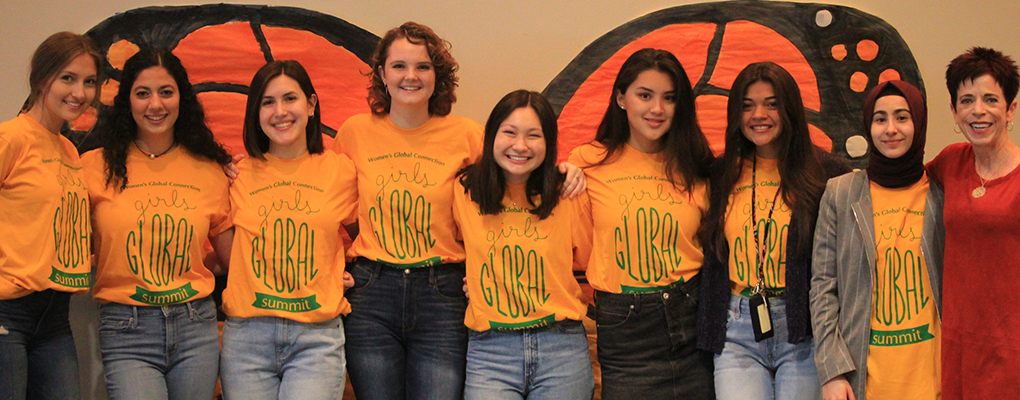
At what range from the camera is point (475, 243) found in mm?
2410

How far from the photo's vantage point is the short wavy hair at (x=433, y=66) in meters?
2.57

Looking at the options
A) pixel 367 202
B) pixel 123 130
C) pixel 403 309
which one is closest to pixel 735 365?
pixel 403 309

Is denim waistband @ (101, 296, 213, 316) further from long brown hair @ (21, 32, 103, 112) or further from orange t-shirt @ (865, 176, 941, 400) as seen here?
orange t-shirt @ (865, 176, 941, 400)

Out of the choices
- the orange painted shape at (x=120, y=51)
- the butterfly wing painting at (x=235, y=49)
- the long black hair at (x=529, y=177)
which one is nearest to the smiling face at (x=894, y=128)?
the long black hair at (x=529, y=177)

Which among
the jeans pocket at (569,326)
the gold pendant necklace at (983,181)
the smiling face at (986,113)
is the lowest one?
the jeans pocket at (569,326)

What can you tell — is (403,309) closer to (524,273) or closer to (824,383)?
(524,273)

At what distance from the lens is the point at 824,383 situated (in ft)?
7.22

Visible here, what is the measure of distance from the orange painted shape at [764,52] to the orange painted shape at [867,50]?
212 millimetres

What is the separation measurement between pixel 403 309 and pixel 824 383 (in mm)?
1346

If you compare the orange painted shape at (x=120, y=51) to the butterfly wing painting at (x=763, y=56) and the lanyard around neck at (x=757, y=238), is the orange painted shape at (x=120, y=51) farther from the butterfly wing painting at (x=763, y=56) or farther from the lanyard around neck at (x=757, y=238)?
the lanyard around neck at (x=757, y=238)

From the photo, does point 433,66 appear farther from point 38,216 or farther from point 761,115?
point 38,216

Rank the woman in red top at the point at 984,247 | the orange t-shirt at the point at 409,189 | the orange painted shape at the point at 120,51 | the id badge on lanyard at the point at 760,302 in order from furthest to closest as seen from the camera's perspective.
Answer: the orange painted shape at the point at 120,51 < the orange t-shirt at the point at 409,189 < the id badge on lanyard at the point at 760,302 < the woman in red top at the point at 984,247

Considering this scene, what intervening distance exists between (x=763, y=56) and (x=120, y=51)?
2.70 m

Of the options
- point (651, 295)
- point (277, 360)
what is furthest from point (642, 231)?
point (277, 360)
